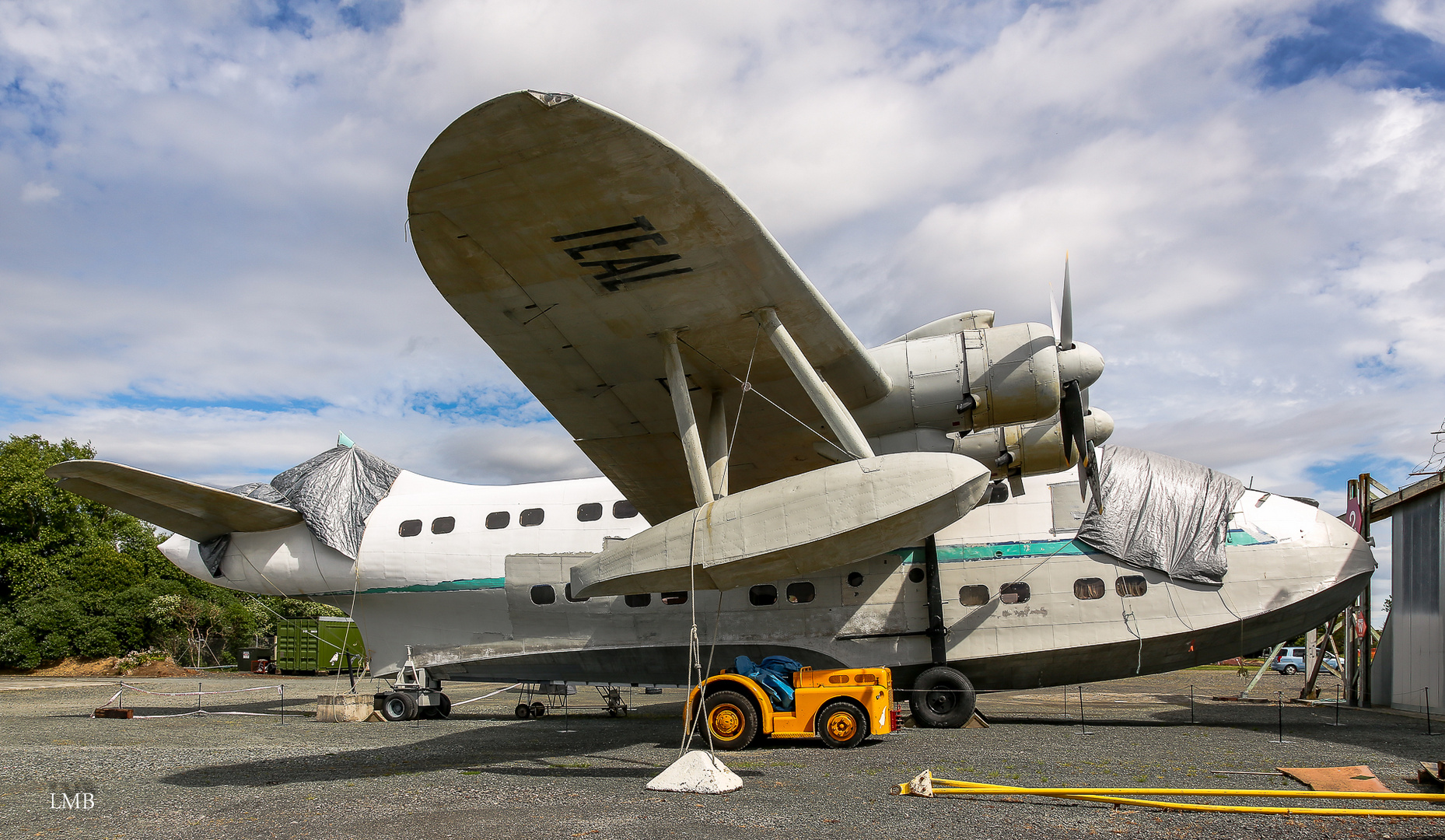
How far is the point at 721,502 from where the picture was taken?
24.6 ft

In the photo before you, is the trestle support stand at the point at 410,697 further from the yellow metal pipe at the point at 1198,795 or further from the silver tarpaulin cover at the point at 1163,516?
the silver tarpaulin cover at the point at 1163,516

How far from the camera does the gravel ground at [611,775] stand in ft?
17.8

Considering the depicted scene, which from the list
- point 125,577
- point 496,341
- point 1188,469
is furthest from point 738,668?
point 125,577

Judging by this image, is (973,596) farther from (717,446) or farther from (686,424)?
(686,424)

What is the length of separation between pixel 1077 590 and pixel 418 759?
30.2 ft

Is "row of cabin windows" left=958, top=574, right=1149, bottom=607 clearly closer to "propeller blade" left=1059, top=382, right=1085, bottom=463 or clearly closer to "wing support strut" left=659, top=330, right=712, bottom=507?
"propeller blade" left=1059, top=382, right=1085, bottom=463

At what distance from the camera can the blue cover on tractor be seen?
9438mm

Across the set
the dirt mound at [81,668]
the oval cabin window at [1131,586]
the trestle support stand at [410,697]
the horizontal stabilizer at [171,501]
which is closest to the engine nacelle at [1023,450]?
the oval cabin window at [1131,586]

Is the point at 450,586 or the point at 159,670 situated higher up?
the point at 450,586

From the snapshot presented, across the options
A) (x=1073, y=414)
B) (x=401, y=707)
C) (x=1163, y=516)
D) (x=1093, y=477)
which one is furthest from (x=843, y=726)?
(x=401, y=707)

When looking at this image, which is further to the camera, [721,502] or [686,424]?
[686,424]

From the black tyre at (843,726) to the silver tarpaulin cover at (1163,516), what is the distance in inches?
196

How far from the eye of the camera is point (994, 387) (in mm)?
8430

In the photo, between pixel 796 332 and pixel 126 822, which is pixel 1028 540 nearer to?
pixel 796 332
